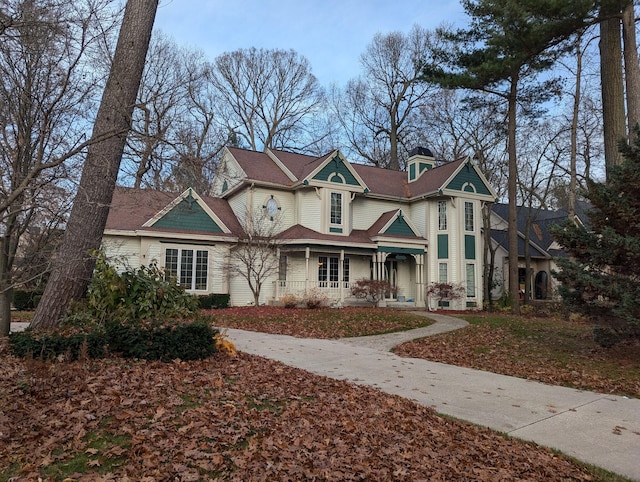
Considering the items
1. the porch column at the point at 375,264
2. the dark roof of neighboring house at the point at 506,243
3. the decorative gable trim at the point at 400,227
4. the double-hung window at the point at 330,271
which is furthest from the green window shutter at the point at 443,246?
the dark roof of neighboring house at the point at 506,243

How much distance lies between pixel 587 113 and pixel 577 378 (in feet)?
73.4

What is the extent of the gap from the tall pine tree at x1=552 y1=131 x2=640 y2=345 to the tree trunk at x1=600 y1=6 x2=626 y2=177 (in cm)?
246

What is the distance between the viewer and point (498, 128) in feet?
80.9

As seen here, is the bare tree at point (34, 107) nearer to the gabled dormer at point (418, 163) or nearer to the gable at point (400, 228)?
the gable at point (400, 228)

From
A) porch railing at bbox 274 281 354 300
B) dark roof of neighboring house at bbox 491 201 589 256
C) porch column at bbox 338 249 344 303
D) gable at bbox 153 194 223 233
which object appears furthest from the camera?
dark roof of neighboring house at bbox 491 201 589 256

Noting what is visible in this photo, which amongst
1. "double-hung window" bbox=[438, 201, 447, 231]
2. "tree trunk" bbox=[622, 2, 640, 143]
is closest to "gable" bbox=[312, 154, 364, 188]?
"double-hung window" bbox=[438, 201, 447, 231]

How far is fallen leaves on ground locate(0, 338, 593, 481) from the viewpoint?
343 centimetres

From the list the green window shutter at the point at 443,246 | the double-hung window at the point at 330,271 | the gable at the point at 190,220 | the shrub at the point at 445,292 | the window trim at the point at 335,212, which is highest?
the window trim at the point at 335,212

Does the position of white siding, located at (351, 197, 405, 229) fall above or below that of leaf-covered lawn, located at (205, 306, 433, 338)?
above

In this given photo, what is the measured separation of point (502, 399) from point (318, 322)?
8159 mm

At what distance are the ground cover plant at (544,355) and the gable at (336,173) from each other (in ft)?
34.6

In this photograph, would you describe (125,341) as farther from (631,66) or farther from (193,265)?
(631,66)

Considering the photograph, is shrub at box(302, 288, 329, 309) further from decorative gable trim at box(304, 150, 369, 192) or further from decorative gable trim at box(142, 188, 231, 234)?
decorative gable trim at box(304, 150, 369, 192)

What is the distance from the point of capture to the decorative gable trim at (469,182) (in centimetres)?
2239
